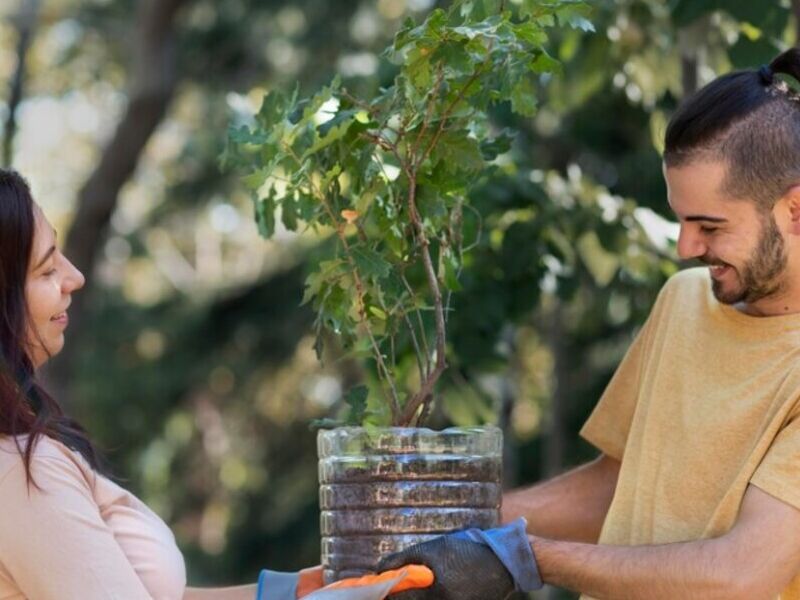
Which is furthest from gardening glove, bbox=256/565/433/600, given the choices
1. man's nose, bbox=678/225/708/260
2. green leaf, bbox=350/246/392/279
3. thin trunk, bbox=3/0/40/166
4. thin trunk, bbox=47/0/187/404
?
thin trunk, bbox=3/0/40/166

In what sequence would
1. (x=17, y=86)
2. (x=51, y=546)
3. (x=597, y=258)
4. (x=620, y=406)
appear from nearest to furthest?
(x=51, y=546) → (x=620, y=406) → (x=597, y=258) → (x=17, y=86)

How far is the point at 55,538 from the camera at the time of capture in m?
2.73

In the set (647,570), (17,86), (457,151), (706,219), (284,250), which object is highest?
(457,151)

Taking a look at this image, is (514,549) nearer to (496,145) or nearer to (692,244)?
(692,244)

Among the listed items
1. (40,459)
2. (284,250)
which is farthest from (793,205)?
(284,250)

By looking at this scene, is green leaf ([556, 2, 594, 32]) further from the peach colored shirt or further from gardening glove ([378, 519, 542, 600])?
the peach colored shirt

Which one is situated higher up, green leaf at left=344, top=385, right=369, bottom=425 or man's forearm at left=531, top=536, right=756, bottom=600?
green leaf at left=344, top=385, right=369, bottom=425

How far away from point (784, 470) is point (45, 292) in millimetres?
1375

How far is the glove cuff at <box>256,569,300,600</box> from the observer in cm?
317

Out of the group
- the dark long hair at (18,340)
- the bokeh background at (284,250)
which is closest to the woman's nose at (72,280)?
the dark long hair at (18,340)

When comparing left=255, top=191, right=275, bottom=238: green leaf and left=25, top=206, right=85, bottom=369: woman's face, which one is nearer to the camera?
left=25, top=206, right=85, bottom=369: woman's face

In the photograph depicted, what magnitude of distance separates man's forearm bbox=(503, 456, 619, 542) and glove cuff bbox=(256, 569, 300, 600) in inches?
23.9

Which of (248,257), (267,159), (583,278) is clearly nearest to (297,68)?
(583,278)

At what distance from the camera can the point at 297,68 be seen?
1209cm
